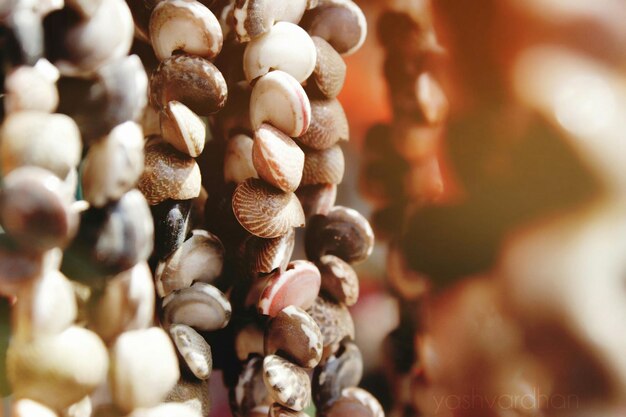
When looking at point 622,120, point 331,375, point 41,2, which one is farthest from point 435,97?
point 41,2

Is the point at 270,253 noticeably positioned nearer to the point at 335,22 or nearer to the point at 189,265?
the point at 189,265

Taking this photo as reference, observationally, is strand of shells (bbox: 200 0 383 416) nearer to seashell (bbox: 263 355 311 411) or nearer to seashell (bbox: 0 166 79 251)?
seashell (bbox: 263 355 311 411)

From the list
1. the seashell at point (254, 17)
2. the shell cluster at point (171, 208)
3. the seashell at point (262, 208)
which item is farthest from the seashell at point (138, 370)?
the seashell at point (254, 17)

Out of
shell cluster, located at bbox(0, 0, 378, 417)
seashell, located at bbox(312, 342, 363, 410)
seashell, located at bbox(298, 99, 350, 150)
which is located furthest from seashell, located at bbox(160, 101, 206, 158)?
seashell, located at bbox(312, 342, 363, 410)

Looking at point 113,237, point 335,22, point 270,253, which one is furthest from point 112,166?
point 335,22

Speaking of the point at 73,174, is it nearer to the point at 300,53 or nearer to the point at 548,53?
the point at 300,53

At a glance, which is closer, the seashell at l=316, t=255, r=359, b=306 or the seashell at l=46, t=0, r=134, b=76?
the seashell at l=46, t=0, r=134, b=76

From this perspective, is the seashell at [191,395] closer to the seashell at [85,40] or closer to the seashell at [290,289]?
the seashell at [290,289]
